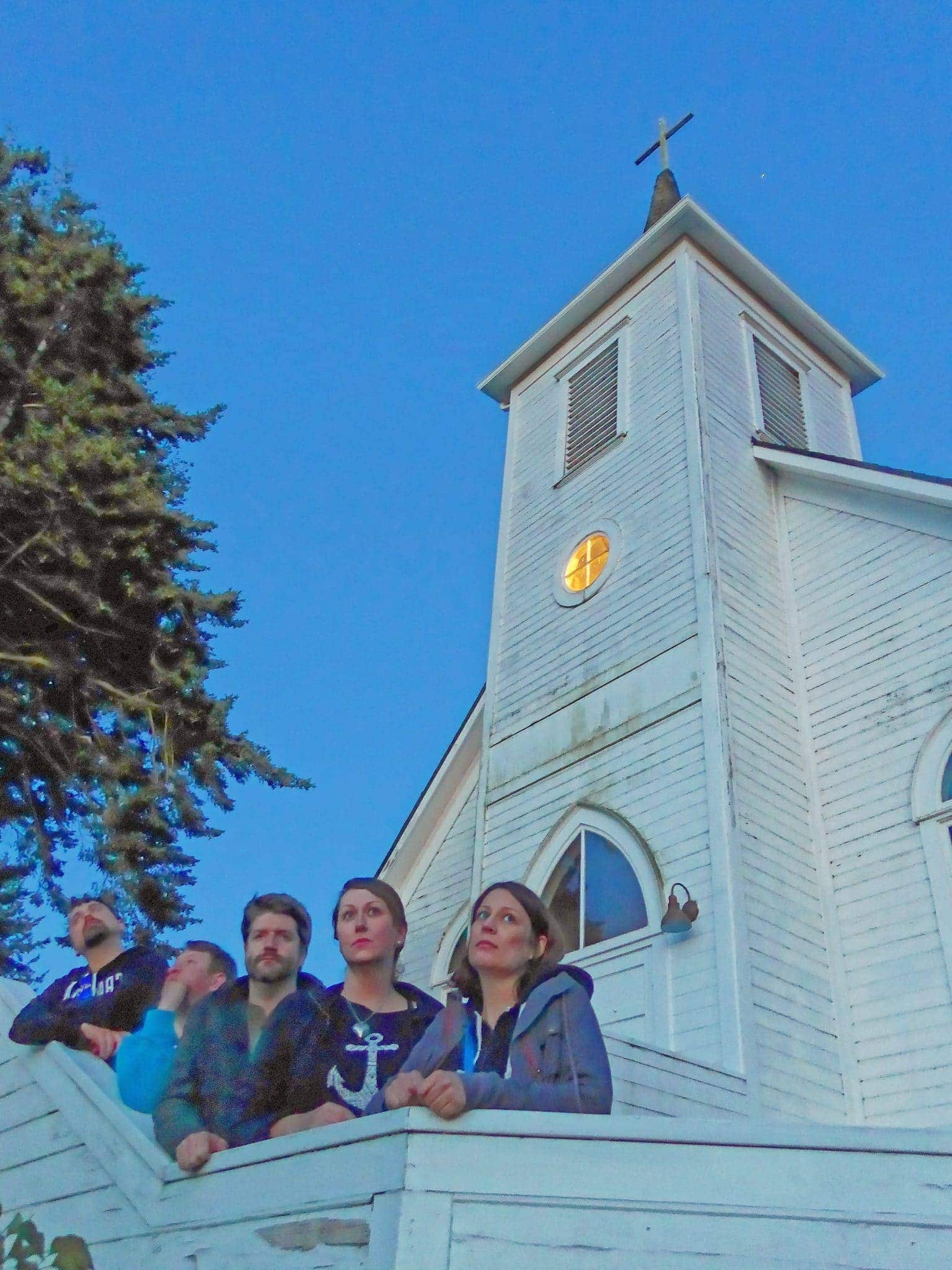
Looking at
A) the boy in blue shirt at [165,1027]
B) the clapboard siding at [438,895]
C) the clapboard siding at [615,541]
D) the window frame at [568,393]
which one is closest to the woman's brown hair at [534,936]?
the boy in blue shirt at [165,1027]

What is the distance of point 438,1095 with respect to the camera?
2135mm

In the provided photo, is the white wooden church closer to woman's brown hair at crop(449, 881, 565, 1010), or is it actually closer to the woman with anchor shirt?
the woman with anchor shirt

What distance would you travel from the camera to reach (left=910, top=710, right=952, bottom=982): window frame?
6.97m

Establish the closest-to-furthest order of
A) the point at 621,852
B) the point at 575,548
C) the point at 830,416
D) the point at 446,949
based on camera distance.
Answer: the point at 621,852
the point at 446,949
the point at 575,548
the point at 830,416

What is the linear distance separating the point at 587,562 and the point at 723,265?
4313mm

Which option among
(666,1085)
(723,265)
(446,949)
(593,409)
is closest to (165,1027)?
(666,1085)

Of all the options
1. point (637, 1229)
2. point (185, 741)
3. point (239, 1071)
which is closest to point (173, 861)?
point (185, 741)

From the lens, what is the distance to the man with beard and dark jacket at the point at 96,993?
431cm

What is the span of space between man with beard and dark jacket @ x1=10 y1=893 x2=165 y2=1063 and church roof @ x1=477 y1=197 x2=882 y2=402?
10179 mm

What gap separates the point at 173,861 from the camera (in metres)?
12.9

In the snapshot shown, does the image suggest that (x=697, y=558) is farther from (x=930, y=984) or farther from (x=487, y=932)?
(x=487, y=932)

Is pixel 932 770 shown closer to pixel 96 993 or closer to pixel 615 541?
pixel 615 541

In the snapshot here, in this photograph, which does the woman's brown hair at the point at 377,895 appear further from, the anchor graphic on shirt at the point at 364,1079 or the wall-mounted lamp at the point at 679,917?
the wall-mounted lamp at the point at 679,917

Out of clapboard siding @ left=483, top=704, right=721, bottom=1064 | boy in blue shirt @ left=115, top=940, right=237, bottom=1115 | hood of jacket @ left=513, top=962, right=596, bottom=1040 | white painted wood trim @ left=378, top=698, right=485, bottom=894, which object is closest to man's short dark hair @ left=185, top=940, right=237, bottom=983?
boy in blue shirt @ left=115, top=940, right=237, bottom=1115
